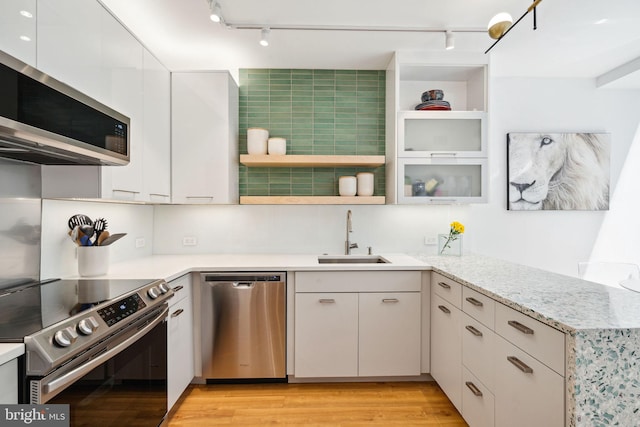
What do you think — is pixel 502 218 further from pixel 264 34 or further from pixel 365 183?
pixel 264 34

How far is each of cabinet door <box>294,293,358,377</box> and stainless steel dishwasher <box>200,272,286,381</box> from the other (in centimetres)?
15

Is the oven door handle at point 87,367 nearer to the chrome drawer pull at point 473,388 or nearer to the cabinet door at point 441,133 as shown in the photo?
the chrome drawer pull at point 473,388

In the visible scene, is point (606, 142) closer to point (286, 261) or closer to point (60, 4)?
point (286, 261)

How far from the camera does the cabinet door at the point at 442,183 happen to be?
2676 mm

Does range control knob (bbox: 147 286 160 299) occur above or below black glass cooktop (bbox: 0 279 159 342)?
below

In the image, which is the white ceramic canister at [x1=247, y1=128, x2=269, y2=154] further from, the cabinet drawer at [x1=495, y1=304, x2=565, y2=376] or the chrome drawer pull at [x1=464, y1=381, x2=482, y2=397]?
the chrome drawer pull at [x1=464, y1=381, x2=482, y2=397]

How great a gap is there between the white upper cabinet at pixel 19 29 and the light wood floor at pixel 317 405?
6.81 ft

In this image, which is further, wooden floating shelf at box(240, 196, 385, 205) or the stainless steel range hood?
wooden floating shelf at box(240, 196, 385, 205)

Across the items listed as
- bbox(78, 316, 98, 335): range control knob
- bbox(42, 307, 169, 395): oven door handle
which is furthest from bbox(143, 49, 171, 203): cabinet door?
bbox(78, 316, 98, 335): range control knob

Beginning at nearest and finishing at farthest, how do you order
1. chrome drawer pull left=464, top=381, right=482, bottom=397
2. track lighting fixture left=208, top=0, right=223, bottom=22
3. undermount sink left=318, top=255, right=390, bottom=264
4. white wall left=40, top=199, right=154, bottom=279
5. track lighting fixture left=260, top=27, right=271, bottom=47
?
chrome drawer pull left=464, top=381, right=482, bottom=397 < white wall left=40, top=199, right=154, bottom=279 < track lighting fixture left=208, top=0, right=223, bottom=22 < track lighting fixture left=260, top=27, right=271, bottom=47 < undermount sink left=318, top=255, right=390, bottom=264

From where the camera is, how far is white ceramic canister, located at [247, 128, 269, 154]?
8.98 ft

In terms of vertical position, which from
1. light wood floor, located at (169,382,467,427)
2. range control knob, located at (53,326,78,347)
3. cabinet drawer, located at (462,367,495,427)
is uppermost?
range control knob, located at (53,326,78,347)

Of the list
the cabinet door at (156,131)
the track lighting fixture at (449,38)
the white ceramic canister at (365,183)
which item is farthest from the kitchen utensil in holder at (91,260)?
the track lighting fixture at (449,38)

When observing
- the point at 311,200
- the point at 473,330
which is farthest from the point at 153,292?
the point at 473,330
